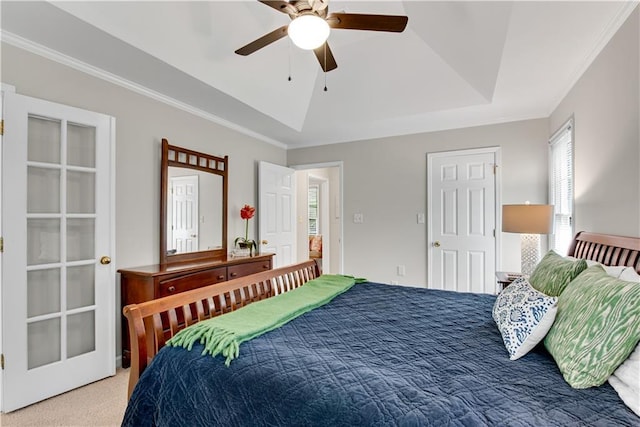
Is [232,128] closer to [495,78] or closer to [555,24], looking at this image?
[495,78]

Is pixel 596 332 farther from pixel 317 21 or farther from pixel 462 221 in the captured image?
pixel 462 221

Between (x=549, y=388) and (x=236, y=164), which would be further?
(x=236, y=164)

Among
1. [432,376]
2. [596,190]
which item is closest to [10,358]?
[432,376]

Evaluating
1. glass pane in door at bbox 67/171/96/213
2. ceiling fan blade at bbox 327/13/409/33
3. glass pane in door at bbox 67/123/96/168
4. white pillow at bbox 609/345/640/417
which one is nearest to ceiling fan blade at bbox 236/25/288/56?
ceiling fan blade at bbox 327/13/409/33

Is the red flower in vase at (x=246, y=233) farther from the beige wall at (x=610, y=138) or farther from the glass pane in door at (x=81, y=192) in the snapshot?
the beige wall at (x=610, y=138)

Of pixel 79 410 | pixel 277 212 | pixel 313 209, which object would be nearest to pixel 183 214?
pixel 277 212

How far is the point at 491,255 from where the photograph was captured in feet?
12.6

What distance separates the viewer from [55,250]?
2287 millimetres

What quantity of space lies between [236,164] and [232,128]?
45cm

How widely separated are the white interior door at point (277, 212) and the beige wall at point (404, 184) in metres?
0.63

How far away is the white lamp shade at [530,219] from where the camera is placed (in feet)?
9.00

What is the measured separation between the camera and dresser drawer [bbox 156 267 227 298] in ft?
8.48

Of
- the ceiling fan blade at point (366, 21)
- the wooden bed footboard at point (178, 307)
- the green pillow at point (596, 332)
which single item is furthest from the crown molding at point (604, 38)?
the wooden bed footboard at point (178, 307)

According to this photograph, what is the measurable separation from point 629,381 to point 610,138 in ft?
5.45
